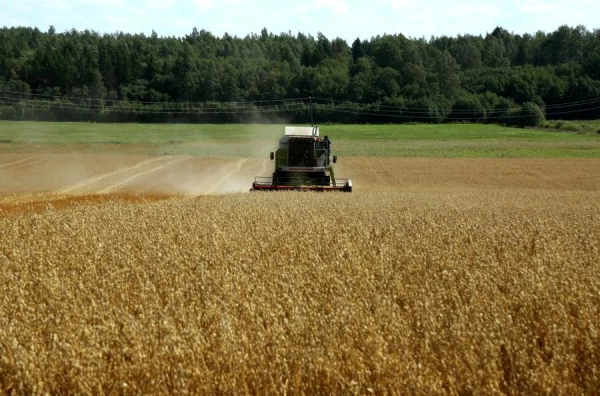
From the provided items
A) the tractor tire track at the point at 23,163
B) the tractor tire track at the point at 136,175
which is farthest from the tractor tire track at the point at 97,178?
the tractor tire track at the point at 23,163

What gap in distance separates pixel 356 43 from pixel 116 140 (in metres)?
101

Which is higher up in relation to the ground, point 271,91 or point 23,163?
point 271,91

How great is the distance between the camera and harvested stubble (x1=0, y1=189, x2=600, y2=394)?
5.46 m

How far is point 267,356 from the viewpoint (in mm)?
5789

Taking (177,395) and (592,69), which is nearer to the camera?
(177,395)

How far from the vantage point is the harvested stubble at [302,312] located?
5.46 metres

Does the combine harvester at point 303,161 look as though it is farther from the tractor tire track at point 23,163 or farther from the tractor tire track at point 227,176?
the tractor tire track at point 23,163

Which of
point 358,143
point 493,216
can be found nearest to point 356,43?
point 358,143

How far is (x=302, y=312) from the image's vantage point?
260 inches

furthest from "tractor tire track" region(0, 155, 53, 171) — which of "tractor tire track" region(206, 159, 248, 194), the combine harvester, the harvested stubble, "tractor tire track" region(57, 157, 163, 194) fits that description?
the harvested stubble

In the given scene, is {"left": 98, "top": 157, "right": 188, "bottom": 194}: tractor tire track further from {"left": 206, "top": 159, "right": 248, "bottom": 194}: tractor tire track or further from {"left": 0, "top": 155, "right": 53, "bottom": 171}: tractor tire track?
{"left": 0, "top": 155, "right": 53, "bottom": 171}: tractor tire track

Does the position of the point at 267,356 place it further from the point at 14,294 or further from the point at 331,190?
the point at 331,190

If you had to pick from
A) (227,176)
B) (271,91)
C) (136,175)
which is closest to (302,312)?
(227,176)

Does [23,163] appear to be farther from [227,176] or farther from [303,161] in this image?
[303,161]
